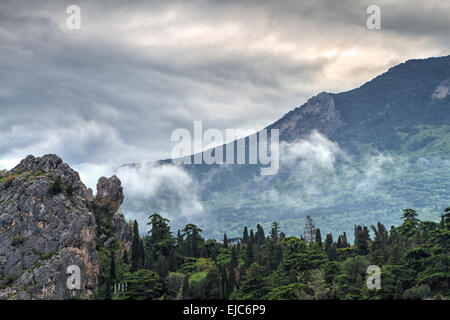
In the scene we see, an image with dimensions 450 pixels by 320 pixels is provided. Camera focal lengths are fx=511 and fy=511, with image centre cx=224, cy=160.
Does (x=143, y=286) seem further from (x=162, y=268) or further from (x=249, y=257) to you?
(x=249, y=257)

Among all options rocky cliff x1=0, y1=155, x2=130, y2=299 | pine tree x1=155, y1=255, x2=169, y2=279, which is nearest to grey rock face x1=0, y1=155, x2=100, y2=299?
rocky cliff x1=0, y1=155, x2=130, y2=299

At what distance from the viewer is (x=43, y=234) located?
147125mm

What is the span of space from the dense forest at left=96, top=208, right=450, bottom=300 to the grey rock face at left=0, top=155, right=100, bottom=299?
988 centimetres

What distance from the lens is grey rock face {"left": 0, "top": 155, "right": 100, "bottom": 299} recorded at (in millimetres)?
135625

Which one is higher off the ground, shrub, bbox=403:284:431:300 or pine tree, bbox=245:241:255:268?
pine tree, bbox=245:241:255:268

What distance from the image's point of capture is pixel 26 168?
164 meters

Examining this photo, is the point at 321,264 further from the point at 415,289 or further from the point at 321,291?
the point at 415,289

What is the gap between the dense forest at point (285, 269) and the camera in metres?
106

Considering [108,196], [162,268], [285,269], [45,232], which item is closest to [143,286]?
[162,268]

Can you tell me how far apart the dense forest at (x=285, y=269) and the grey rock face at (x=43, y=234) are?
9.88 meters

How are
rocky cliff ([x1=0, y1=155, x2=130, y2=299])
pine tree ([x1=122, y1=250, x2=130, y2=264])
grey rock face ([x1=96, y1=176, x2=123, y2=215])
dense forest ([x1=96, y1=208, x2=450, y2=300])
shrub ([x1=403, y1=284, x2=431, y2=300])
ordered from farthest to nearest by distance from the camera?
grey rock face ([x1=96, y1=176, x2=123, y2=215]) < pine tree ([x1=122, y1=250, x2=130, y2=264]) < rocky cliff ([x1=0, y1=155, x2=130, y2=299]) < dense forest ([x1=96, y1=208, x2=450, y2=300]) < shrub ([x1=403, y1=284, x2=431, y2=300])

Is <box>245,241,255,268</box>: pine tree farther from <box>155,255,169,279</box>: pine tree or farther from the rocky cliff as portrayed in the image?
the rocky cliff

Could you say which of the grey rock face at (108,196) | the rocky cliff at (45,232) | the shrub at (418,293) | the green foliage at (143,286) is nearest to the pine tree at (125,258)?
the rocky cliff at (45,232)
